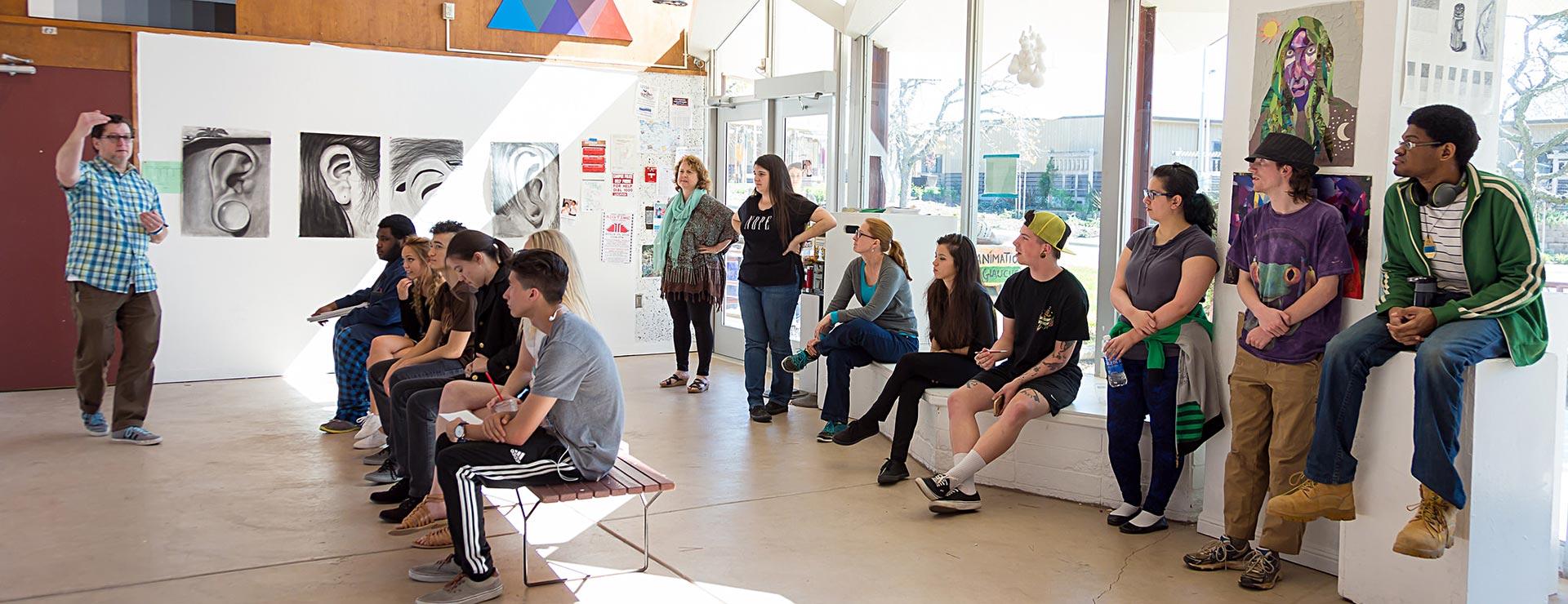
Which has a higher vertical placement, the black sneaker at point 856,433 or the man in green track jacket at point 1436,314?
the man in green track jacket at point 1436,314

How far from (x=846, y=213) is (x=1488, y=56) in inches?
143

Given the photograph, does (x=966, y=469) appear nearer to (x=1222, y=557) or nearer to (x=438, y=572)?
(x=1222, y=557)

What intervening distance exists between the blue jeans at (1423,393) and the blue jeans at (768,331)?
3649mm

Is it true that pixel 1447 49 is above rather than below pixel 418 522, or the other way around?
above

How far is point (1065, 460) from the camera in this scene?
203 inches

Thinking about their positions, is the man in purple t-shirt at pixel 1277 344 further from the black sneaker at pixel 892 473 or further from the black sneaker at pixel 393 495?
the black sneaker at pixel 393 495

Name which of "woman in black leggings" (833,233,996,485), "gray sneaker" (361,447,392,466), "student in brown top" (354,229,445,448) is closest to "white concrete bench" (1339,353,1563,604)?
"woman in black leggings" (833,233,996,485)

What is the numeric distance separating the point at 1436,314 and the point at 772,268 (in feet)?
13.0

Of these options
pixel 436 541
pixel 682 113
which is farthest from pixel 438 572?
pixel 682 113

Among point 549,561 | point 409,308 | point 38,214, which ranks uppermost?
point 38,214

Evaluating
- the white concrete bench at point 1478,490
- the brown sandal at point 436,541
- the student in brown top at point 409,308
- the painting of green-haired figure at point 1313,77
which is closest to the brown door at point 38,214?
the student in brown top at point 409,308

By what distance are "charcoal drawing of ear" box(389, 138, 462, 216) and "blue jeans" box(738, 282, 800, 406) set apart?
Answer: 302 centimetres

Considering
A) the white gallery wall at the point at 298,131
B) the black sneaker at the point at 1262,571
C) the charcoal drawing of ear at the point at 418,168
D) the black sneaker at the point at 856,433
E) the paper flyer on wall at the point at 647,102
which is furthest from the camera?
the paper flyer on wall at the point at 647,102

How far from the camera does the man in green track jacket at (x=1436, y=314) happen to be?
348 centimetres
